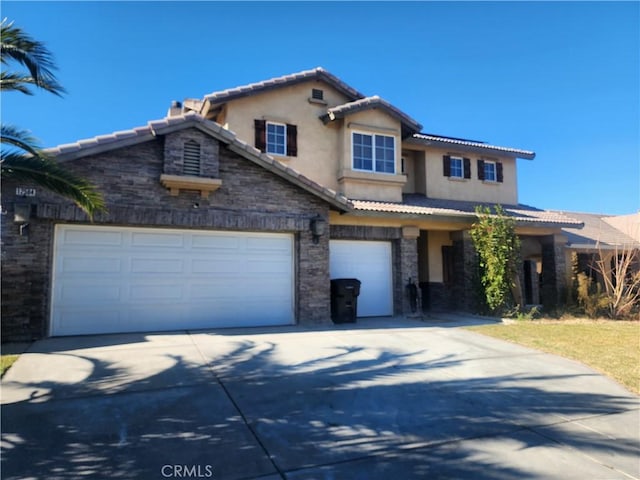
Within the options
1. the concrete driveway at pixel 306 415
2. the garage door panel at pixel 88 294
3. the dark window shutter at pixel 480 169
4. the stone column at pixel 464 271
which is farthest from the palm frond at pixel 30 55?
the dark window shutter at pixel 480 169

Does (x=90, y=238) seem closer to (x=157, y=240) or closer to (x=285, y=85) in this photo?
(x=157, y=240)

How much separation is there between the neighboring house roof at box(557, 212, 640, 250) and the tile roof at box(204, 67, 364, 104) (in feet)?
39.5

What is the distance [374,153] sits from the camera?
46.9ft

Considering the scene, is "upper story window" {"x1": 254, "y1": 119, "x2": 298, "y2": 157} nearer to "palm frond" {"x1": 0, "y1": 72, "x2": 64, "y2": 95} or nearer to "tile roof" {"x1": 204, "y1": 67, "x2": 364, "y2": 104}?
"tile roof" {"x1": 204, "y1": 67, "x2": 364, "y2": 104}

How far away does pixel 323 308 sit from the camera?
10.8 metres

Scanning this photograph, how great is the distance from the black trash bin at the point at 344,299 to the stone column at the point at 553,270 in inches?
345

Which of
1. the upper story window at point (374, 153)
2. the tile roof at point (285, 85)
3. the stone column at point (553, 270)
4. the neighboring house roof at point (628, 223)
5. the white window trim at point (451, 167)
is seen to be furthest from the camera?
the neighboring house roof at point (628, 223)

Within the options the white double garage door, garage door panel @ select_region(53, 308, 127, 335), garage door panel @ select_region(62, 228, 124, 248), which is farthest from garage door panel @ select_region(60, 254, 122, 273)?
garage door panel @ select_region(53, 308, 127, 335)

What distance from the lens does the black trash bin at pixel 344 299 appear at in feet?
36.9

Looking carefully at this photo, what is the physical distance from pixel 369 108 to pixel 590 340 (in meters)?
9.82

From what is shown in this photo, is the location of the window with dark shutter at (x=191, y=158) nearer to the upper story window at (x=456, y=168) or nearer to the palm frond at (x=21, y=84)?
the palm frond at (x=21, y=84)

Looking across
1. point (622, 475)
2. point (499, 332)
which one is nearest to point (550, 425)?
point (622, 475)

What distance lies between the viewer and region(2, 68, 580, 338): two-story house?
8.52 m

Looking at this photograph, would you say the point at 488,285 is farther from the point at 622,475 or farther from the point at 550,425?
the point at 622,475
